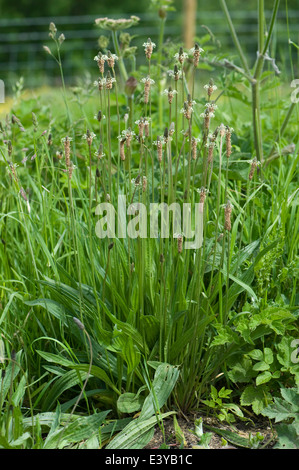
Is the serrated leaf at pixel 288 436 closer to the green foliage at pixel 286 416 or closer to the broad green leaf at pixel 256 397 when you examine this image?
the green foliage at pixel 286 416

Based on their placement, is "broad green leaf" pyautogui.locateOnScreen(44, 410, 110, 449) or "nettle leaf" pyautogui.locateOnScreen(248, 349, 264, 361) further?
"nettle leaf" pyautogui.locateOnScreen(248, 349, 264, 361)

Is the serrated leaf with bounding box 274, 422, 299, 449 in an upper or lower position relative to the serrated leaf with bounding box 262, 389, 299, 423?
A: lower

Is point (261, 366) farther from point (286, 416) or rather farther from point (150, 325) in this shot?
point (150, 325)

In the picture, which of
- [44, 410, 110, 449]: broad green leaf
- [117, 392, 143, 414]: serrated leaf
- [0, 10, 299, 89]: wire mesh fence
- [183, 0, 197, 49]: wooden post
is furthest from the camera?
[0, 10, 299, 89]: wire mesh fence

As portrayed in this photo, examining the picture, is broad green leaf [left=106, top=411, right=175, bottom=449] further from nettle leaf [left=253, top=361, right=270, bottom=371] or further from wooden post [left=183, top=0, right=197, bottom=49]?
wooden post [left=183, top=0, right=197, bottom=49]

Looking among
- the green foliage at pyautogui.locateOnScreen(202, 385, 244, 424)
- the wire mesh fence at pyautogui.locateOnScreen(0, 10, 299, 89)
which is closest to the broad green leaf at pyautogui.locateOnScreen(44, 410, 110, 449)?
the green foliage at pyautogui.locateOnScreen(202, 385, 244, 424)

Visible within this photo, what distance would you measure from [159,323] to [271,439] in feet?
1.20

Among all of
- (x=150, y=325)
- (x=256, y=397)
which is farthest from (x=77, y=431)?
(x=256, y=397)

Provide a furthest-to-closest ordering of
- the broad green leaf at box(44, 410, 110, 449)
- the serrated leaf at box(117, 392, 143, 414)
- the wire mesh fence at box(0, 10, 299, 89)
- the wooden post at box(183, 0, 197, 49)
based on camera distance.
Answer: the wire mesh fence at box(0, 10, 299, 89)
the wooden post at box(183, 0, 197, 49)
the serrated leaf at box(117, 392, 143, 414)
the broad green leaf at box(44, 410, 110, 449)

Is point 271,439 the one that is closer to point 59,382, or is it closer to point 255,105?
point 59,382

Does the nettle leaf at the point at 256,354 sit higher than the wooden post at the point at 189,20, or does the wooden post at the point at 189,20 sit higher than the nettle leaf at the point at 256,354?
the wooden post at the point at 189,20

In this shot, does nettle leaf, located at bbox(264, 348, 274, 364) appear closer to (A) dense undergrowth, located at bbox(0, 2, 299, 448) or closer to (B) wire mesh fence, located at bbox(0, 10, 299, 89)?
(A) dense undergrowth, located at bbox(0, 2, 299, 448)

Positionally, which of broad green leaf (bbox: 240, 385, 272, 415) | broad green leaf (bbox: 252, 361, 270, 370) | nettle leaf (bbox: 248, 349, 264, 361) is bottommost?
broad green leaf (bbox: 240, 385, 272, 415)

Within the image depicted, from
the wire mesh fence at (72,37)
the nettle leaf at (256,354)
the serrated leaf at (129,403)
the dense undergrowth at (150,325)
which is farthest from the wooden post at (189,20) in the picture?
the serrated leaf at (129,403)
